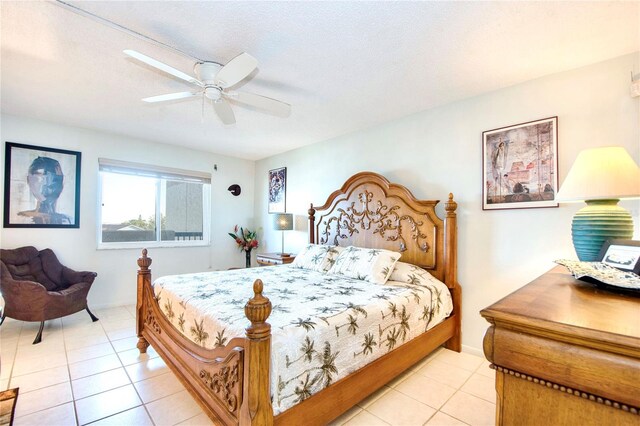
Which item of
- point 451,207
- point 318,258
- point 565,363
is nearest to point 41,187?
point 318,258

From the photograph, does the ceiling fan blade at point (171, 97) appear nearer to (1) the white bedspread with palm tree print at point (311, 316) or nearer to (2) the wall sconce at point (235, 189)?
(1) the white bedspread with palm tree print at point (311, 316)

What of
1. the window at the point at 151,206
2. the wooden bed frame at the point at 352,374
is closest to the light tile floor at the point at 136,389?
the wooden bed frame at the point at 352,374

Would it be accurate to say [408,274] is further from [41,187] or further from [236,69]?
[41,187]

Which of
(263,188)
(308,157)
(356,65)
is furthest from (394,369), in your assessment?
(263,188)

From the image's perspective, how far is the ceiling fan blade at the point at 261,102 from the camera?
2215mm

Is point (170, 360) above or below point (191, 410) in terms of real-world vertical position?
above

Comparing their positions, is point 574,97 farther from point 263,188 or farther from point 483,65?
point 263,188

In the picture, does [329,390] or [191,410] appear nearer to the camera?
[329,390]

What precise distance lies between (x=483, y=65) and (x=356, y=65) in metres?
1.01

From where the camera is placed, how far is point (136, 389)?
2109mm

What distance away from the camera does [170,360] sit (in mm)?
2125

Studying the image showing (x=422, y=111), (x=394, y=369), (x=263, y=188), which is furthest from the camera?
(x=263, y=188)

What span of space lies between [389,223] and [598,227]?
1883 millimetres

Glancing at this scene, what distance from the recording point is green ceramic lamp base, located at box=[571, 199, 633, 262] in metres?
1.50
